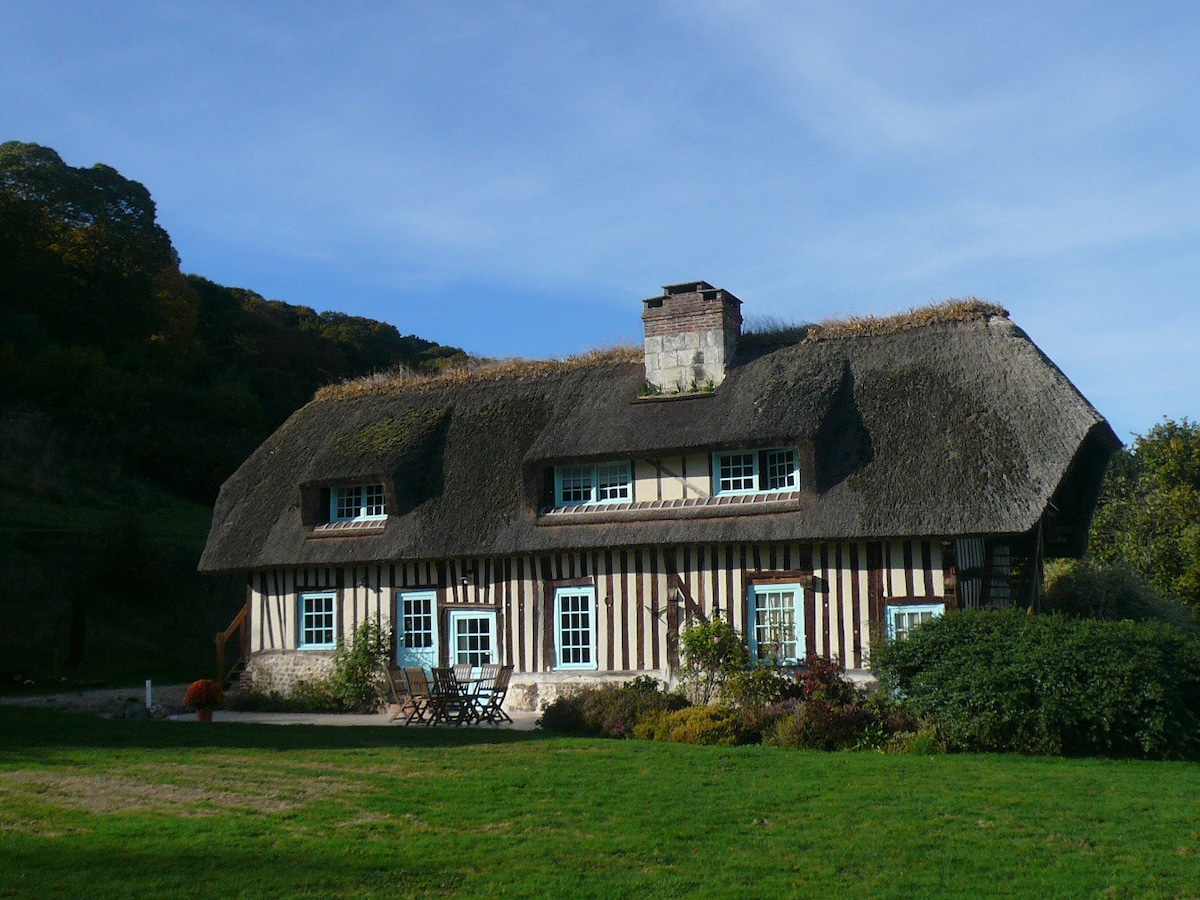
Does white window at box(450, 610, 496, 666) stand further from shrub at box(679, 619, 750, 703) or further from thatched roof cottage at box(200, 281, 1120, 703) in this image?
shrub at box(679, 619, 750, 703)

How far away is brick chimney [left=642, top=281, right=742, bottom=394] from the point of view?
721 inches

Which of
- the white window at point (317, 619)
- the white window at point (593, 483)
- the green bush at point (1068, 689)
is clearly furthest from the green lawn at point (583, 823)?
the white window at point (317, 619)

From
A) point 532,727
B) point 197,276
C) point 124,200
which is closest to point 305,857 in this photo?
point 532,727

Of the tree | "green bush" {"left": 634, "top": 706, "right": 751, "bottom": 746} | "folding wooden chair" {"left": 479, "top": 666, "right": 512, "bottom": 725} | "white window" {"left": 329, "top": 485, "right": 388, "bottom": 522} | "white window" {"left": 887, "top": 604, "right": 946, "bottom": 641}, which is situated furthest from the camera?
the tree

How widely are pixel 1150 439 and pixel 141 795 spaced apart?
21.2m

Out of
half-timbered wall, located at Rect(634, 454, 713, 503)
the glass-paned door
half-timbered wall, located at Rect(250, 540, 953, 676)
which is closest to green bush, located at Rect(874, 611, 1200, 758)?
half-timbered wall, located at Rect(250, 540, 953, 676)

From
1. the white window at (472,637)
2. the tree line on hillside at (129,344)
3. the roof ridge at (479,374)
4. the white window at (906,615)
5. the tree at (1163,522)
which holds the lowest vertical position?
the white window at (472,637)

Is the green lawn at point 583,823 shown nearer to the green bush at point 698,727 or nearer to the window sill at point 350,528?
the green bush at point 698,727

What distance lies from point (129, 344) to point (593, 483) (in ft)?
103

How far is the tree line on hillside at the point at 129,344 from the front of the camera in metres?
38.7

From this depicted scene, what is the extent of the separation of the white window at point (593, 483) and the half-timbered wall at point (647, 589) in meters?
0.95

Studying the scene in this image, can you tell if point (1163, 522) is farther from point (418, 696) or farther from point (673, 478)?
point (418, 696)

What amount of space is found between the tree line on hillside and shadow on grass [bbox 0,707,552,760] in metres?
19.5

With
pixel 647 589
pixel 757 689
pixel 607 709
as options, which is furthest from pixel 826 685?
pixel 647 589
